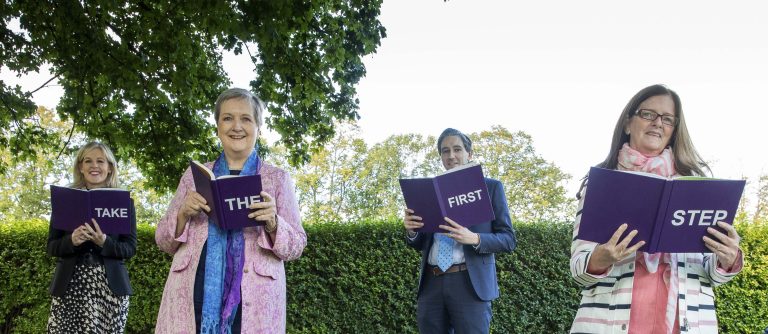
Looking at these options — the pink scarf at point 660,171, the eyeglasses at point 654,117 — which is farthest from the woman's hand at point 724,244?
the eyeglasses at point 654,117

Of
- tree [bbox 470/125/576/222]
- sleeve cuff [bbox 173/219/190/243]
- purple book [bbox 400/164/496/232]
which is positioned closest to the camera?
sleeve cuff [bbox 173/219/190/243]

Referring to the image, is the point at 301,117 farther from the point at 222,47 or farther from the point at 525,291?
the point at 525,291

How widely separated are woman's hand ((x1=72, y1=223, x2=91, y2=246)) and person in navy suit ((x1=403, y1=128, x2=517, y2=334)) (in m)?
2.27

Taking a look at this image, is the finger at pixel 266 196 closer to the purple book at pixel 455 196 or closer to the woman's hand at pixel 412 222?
the purple book at pixel 455 196

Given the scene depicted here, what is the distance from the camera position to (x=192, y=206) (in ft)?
9.45

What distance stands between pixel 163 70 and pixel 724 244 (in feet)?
25.0

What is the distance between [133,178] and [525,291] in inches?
1369

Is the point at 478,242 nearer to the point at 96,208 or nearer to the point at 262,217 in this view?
the point at 262,217

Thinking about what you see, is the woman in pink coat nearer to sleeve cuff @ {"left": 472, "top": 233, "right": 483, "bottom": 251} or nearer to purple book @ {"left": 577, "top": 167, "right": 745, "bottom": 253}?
purple book @ {"left": 577, "top": 167, "right": 745, "bottom": 253}

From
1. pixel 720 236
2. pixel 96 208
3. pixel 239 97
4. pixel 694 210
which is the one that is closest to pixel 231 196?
pixel 239 97

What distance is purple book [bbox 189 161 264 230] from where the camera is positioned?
2.79 m

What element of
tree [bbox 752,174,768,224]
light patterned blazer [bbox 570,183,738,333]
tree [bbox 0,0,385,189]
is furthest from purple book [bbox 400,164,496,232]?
tree [bbox 752,174,768,224]

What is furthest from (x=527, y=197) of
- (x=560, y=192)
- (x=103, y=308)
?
(x=103, y=308)

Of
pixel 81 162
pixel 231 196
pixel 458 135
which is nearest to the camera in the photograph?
pixel 231 196
